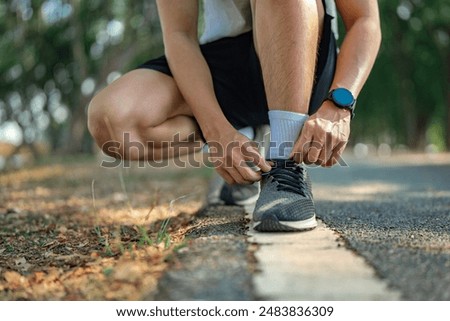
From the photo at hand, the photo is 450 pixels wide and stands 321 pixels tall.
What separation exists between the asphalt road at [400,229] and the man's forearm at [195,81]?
560 mm

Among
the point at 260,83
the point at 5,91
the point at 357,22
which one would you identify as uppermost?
the point at 357,22

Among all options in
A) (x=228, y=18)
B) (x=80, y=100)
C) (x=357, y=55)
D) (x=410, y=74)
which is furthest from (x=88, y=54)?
(x=357, y=55)

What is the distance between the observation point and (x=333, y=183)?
4.68 meters

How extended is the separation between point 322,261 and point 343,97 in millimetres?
703

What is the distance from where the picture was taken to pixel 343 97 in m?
2.08

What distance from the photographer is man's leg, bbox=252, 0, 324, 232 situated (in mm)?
1993

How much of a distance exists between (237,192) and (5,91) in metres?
12.9

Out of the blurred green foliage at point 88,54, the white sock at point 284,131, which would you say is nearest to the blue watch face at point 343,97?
the white sock at point 284,131

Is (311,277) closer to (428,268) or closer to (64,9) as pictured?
(428,268)

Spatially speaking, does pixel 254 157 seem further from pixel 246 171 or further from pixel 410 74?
pixel 410 74

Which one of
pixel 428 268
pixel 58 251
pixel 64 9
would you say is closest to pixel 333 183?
pixel 58 251

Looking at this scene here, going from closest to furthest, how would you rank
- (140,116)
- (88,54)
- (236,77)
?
(140,116) → (236,77) → (88,54)

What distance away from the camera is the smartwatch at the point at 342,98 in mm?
2068

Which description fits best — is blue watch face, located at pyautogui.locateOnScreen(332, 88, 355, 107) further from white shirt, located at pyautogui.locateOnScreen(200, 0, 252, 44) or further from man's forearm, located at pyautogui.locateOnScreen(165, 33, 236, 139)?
white shirt, located at pyautogui.locateOnScreen(200, 0, 252, 44)
